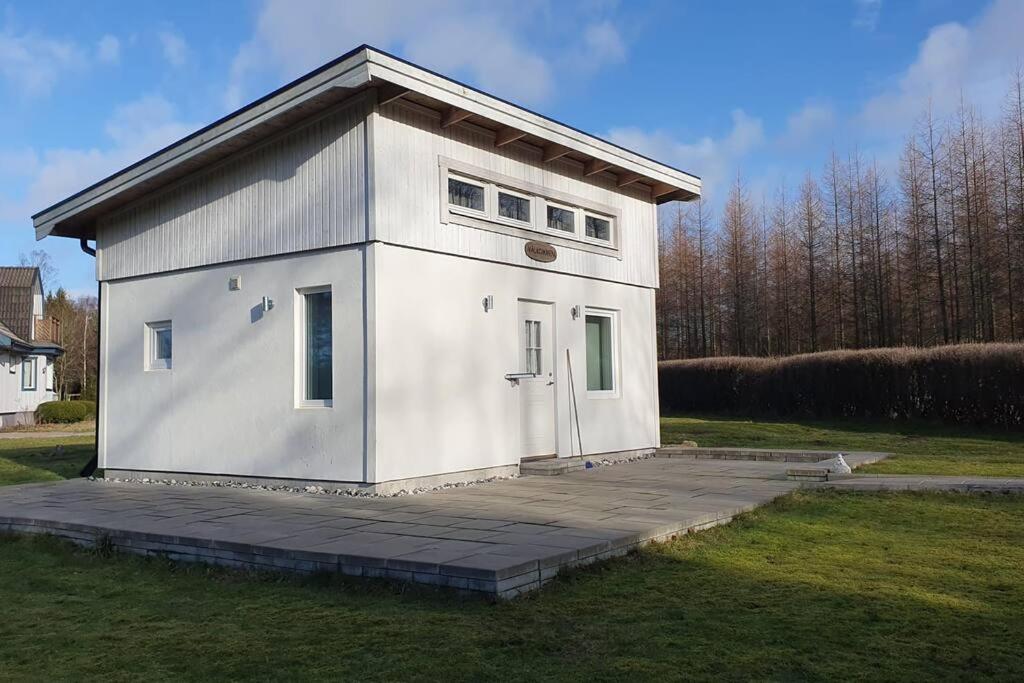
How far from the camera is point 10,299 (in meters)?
31.8

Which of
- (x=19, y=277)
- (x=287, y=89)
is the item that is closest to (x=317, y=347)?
(x=287, y=89)

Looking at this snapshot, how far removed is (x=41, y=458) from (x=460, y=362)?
936 cm

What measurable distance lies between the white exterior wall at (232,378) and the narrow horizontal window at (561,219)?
129 inches

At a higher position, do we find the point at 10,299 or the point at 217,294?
the point at 10,299

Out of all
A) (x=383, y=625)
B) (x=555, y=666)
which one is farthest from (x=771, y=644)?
(x=383, y=625)

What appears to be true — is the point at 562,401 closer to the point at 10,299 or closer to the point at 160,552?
the point at 160,552

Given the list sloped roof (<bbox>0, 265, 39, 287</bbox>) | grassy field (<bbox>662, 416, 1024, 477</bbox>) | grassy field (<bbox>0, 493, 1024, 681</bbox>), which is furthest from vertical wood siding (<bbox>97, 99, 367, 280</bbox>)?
sloped roof (<bbox>0, 265, 39, 287</bbox>)

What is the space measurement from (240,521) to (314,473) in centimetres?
199

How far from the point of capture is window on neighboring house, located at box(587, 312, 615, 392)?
11539mm

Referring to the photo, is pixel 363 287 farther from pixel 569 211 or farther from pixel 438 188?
pixel 569 211

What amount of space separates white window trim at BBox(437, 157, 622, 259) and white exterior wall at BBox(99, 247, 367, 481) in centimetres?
153

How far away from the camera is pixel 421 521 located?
21.5 ft

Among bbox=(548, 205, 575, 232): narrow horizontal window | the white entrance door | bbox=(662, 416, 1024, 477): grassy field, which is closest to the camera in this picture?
the white entrance door

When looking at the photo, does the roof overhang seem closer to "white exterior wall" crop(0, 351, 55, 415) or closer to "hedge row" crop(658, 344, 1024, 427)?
"hedge row" crop(658, 344, 1024, 427)
